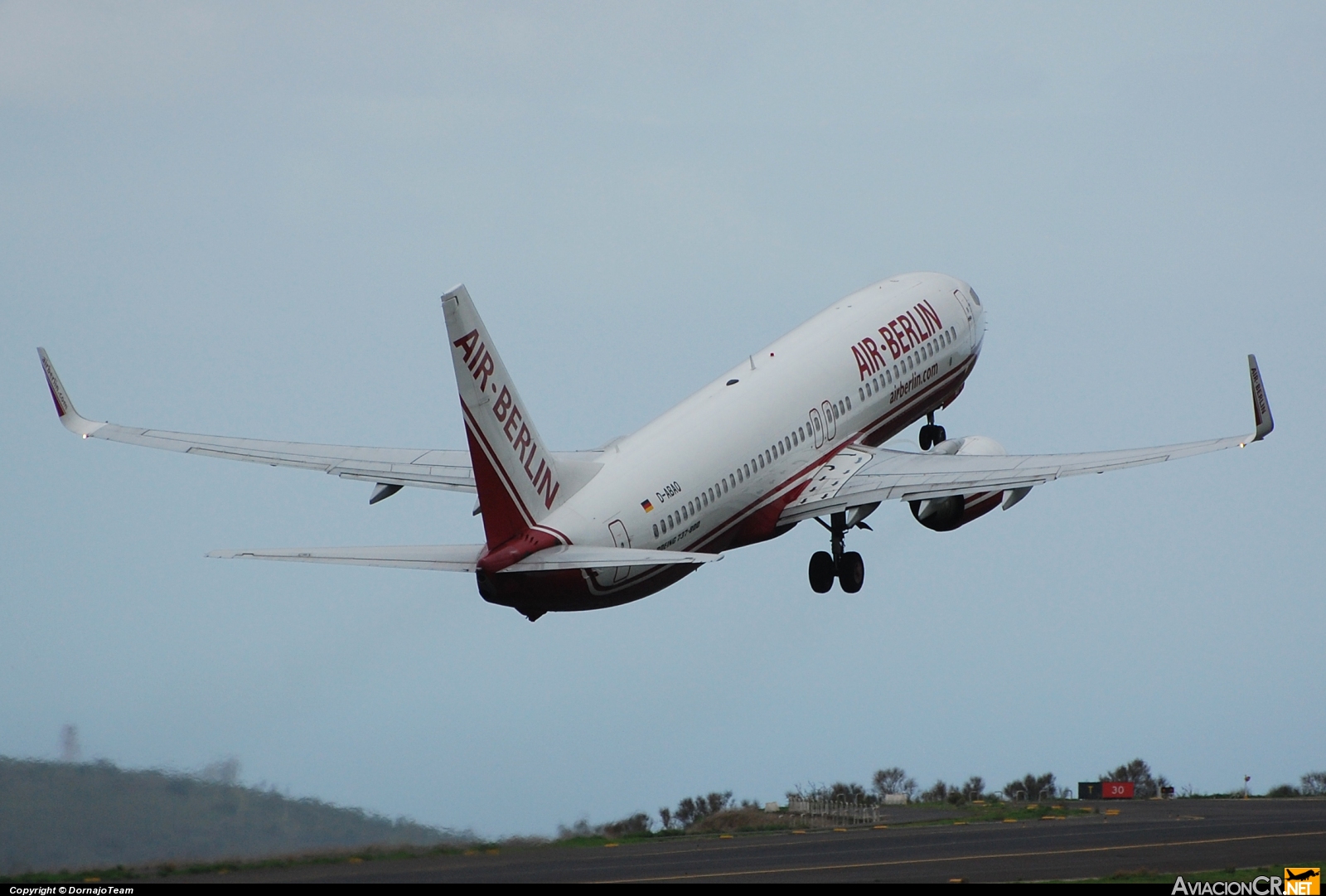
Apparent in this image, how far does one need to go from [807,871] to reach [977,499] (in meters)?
14.6

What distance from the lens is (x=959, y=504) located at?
51.5 meters

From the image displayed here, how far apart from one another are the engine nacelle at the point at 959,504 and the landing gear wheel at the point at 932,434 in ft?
23.6

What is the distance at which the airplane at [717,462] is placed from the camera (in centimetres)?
3941

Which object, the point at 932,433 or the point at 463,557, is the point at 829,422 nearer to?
the point at 932,433

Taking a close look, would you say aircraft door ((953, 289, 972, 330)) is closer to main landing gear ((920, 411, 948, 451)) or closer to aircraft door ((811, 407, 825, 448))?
main landing gear ((920, 411, 948, 451))

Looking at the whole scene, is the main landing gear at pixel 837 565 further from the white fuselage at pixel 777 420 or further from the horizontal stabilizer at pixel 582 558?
the horizontal stabilizer at pixel 582 558

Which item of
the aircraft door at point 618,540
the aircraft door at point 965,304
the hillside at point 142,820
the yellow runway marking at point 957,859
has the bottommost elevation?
the yellow runway marking at point 957,859

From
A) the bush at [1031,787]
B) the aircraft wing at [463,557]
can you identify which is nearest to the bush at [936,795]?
the bush at [1031,787]

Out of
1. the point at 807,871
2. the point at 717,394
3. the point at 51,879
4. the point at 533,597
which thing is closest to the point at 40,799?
the point at 51,879

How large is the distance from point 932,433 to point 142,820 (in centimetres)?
3072

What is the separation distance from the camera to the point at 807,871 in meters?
40.5

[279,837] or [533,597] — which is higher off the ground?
[533,597]
